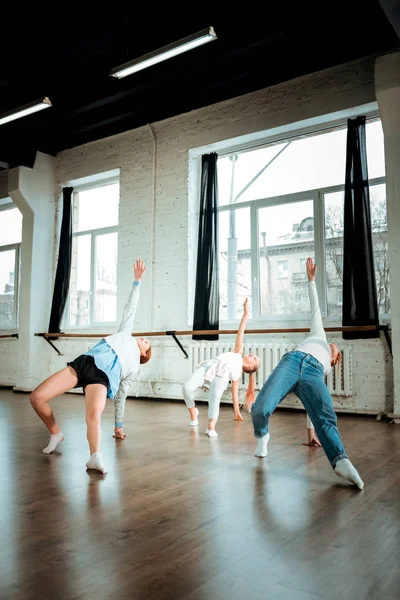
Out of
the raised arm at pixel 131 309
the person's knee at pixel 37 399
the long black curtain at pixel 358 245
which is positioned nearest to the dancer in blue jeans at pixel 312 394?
the raised arm at pixel 131 309

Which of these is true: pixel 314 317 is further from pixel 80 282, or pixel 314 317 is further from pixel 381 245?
pixel 80 282

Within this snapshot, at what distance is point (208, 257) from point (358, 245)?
1.91 metres

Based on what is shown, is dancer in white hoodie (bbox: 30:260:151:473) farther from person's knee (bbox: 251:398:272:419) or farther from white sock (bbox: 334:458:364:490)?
white sock (bbox: 334:458:364:490)

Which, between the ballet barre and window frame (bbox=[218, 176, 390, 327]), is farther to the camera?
window frame (bbox=[218, 176, 390, 327])

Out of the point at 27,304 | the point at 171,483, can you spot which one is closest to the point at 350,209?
the point at 171,483

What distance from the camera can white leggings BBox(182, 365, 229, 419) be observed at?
3896 millimetres

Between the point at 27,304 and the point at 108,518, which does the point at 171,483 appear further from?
the point at 27,304

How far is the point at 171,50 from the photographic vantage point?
181 inches

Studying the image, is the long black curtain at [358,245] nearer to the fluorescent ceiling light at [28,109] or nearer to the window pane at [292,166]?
the window pane at [292,166]

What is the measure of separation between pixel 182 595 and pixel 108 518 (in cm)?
70

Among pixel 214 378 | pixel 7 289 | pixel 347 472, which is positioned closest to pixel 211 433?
pixel 214 378

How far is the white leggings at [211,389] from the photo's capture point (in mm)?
3896

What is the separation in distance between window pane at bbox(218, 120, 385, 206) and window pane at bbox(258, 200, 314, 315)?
28 cm

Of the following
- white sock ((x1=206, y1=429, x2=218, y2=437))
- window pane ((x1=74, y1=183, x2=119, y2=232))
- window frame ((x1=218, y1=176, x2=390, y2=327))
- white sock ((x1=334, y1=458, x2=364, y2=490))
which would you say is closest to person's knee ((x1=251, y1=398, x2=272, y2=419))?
white sock ((x1=334, y1=458, x2=364, y2=490))
